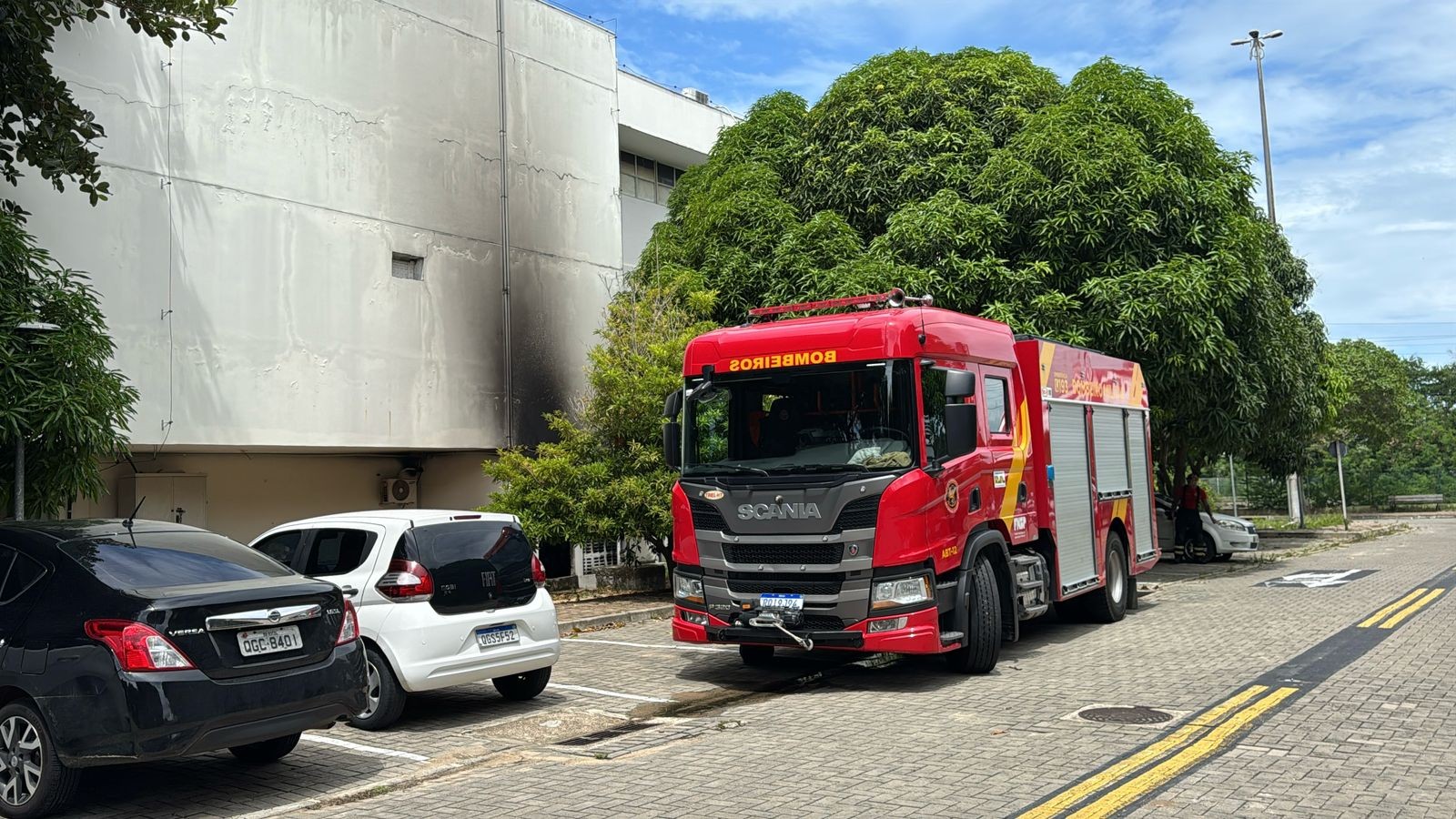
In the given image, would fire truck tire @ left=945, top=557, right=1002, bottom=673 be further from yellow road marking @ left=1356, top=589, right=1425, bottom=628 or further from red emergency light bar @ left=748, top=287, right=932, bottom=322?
yellow road marking @ left=1356, top=589, right=1425, bottom=628

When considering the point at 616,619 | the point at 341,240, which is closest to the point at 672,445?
the point at 616,619

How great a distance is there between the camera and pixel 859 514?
973cm

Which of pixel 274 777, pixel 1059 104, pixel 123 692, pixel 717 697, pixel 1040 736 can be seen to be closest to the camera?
pixel 123 692

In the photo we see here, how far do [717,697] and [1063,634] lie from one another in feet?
17.6

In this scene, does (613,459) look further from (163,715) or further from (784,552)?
(163,715)

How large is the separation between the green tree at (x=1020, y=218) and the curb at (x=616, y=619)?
221 inches

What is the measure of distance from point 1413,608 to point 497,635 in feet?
38.7

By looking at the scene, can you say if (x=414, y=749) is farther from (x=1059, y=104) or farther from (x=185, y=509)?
(x=1059, y=104)

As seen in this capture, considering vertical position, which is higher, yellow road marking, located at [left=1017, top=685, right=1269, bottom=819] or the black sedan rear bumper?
the black sedan rear bumper

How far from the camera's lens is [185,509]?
17203mm

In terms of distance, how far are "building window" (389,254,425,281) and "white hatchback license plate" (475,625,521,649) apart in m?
9.83

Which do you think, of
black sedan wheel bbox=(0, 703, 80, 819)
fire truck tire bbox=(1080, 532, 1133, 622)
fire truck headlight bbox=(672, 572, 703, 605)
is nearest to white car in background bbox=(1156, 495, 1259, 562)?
fire truck tire bbox=(1080, 532, 1133, 622)

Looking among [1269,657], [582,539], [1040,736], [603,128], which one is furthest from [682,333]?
[1040,736]

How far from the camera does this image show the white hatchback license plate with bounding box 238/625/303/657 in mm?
6582
